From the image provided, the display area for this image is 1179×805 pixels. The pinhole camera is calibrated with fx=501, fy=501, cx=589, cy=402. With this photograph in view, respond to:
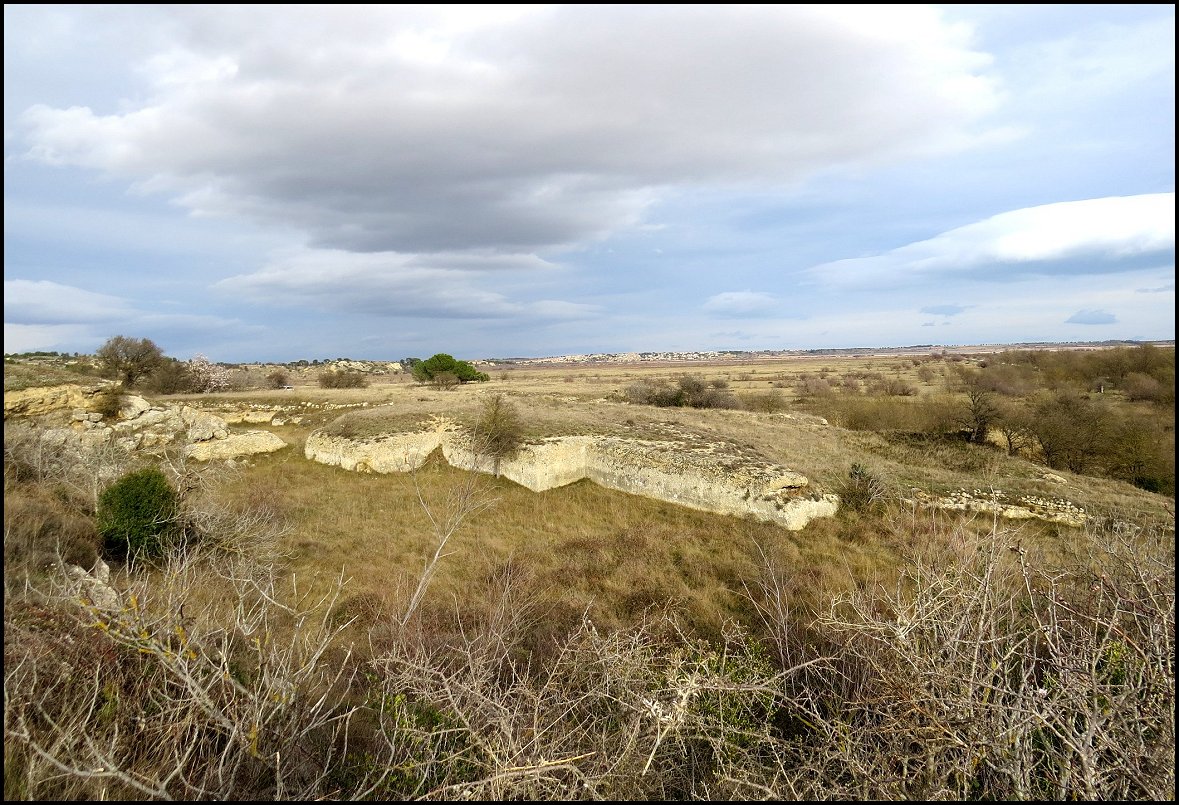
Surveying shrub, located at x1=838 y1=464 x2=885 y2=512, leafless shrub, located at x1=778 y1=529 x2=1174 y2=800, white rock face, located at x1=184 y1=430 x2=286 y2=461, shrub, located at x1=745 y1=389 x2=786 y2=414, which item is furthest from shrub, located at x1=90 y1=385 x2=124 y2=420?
shrub, located at x1=745 y1=389 x2=786 y2=414

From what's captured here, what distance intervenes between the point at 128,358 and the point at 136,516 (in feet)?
117

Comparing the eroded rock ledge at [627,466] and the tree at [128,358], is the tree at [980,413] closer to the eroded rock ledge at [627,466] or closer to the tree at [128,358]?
the eroded rock ledge at [627,466]

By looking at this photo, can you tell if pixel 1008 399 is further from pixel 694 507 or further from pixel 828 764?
pixel 828 764

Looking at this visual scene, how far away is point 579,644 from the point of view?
6.03 metres

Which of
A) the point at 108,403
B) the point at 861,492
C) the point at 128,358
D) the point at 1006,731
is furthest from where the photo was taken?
the point at 128,358

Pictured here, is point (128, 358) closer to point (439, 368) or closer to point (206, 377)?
point (206, 377)

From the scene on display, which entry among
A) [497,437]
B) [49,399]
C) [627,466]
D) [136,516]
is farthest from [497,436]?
[49,399]

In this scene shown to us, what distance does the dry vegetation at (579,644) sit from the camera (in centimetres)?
311

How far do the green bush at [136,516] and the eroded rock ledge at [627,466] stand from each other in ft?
20.6

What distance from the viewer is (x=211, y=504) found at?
10281mm

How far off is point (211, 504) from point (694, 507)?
1192 centimetres

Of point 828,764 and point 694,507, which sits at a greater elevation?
point 828,764

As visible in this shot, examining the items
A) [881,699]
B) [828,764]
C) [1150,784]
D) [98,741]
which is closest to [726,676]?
[828,764]

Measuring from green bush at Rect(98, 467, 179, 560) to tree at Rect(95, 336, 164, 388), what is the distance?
3324cm
